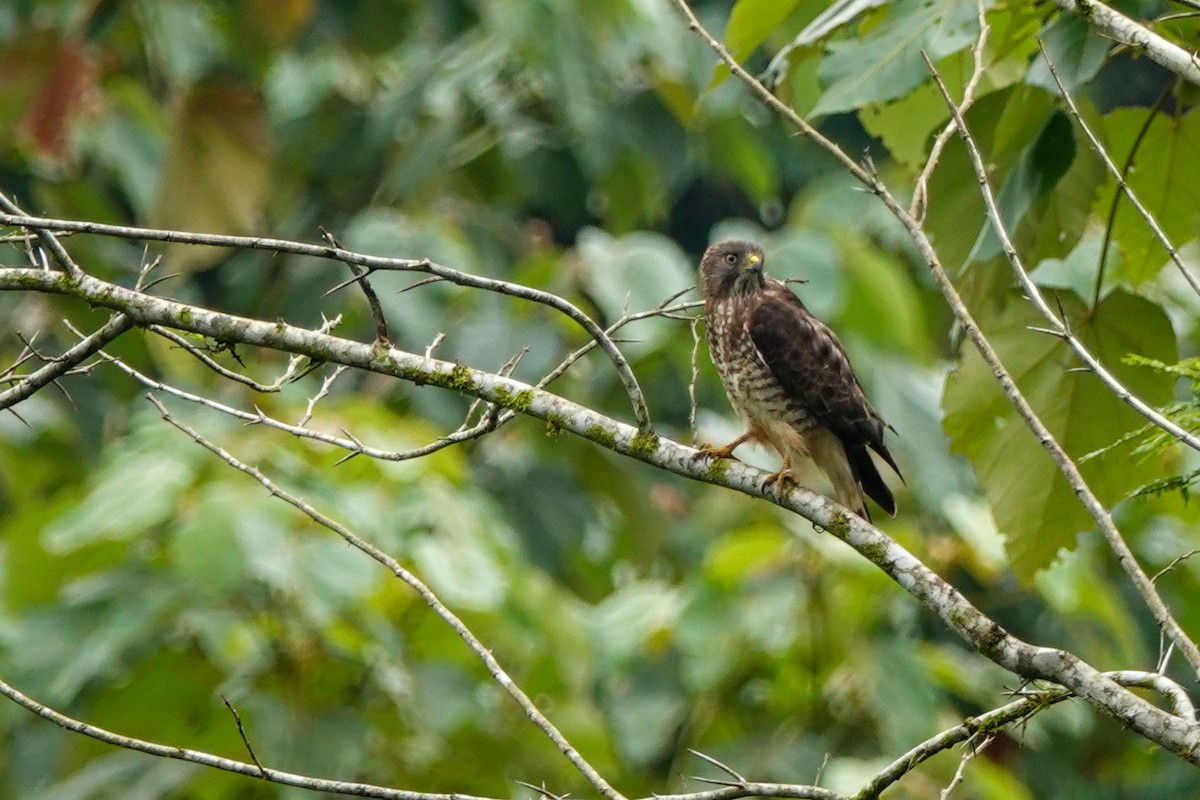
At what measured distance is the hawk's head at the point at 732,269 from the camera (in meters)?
5.13

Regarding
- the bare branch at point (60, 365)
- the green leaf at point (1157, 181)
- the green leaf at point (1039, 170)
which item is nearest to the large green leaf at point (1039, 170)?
the green leaf at point (1039, 170)

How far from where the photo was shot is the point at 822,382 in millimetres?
4633

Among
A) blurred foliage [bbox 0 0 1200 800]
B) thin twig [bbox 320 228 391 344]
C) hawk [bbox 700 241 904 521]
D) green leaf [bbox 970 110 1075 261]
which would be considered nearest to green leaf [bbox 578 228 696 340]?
blurred foliage [bbox 0 0 1200 800]

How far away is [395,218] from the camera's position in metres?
8.45

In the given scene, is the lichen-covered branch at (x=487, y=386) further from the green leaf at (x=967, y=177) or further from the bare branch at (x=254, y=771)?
the green leaf at (x=967, y=177)

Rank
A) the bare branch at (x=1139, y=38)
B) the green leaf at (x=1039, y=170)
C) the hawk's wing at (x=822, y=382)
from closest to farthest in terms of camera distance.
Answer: the bare branch at (x=1139, y=38) → the green leaf at (x=1039, y=170) → the hawk's wing at (x=822, y=382)

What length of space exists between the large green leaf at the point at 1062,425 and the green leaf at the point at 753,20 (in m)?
0.92

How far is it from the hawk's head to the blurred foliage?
585 mm

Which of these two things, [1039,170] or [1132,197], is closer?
[1132,197]

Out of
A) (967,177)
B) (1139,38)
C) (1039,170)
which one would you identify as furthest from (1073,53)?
(1139,38)

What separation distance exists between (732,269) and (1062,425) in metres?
1.62

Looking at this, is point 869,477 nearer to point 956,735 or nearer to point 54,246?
point 956,735

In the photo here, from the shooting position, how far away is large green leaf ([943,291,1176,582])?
12.3 ft

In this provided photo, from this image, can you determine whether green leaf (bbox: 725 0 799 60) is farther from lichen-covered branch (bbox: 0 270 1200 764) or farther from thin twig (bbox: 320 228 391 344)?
thin twig (bbox: 320 228 391 344)
